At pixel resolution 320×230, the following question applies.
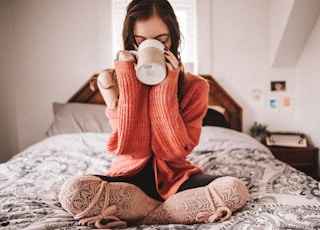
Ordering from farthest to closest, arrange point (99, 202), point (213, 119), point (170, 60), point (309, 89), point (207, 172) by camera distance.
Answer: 1. point (309, 89)
2. point (213, 119)
3. point (207, 172)
4. point (170, 60)
5. point (99, 202)

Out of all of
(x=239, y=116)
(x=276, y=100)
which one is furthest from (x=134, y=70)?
(x=276, y=100)

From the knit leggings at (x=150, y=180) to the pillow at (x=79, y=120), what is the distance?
1.16 meters

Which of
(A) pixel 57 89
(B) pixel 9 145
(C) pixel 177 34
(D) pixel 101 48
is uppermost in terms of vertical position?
(D) pixel 101 48

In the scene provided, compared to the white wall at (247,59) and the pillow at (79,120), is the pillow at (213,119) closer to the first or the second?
the white wall at (247,59)

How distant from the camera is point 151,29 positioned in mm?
940

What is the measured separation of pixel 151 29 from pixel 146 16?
49mm

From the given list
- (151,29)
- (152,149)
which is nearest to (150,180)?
(152,149)

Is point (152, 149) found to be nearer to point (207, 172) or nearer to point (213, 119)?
point (207, 172)

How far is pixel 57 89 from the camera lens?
254 centimetres

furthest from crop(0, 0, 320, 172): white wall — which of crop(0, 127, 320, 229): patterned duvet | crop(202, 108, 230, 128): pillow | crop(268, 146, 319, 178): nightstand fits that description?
crop(0, 127, 320, 229): patterned duvet

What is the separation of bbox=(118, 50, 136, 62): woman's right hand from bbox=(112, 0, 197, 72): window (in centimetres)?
154

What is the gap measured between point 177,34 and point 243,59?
1716mm

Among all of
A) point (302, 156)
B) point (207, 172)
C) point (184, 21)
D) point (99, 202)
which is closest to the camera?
point (99, 202)

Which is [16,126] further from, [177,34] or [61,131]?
[177,34]
